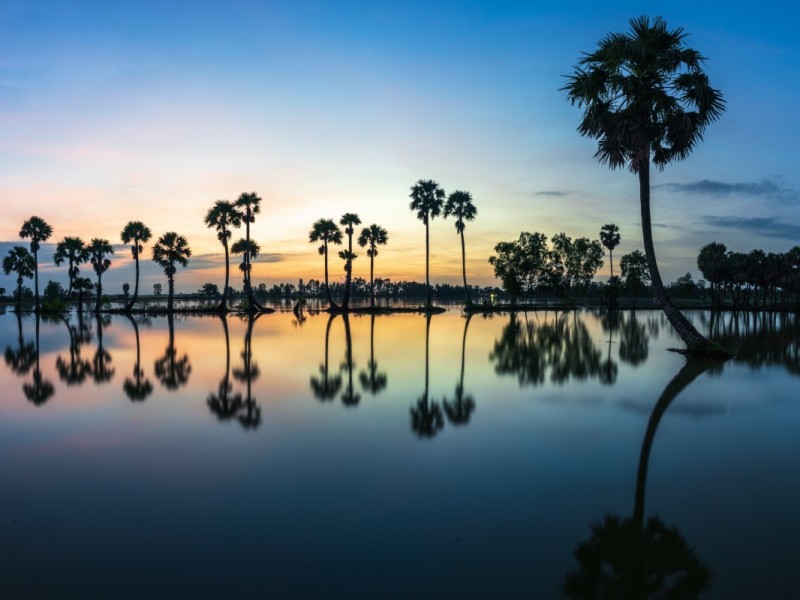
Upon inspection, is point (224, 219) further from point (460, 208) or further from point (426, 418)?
point (426, 418)

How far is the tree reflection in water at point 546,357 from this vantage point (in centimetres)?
1530

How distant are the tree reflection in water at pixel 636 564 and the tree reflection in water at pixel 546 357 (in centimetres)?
860

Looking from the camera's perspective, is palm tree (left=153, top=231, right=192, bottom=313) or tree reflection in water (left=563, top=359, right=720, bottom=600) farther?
palm tree (left=153, top=231, right=192, bottom=313)

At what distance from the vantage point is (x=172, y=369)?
1689cm

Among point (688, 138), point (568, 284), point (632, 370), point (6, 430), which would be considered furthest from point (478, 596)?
point (568, 284)

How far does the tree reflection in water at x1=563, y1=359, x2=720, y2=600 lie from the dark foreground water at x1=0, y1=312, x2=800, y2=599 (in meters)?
0.02

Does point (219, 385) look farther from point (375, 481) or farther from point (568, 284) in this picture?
point (568, 284)

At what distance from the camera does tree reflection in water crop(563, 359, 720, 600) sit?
13.6 ft

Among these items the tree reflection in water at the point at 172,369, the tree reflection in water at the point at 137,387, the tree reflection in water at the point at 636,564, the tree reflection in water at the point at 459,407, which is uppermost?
the tree reflection in water at the point at 636,564

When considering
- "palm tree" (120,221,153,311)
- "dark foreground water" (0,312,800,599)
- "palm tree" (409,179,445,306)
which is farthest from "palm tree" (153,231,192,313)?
"dark foreground water" (0,312,800,599)

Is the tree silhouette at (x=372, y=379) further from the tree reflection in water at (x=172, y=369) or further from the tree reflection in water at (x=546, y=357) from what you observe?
the tree reflection in water at (x=172, y=369)

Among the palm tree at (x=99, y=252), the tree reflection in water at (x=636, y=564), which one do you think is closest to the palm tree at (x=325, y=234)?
the palm tree at (x=99, y=252)

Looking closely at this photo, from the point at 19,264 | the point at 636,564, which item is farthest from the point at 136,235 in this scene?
the point at 636,564

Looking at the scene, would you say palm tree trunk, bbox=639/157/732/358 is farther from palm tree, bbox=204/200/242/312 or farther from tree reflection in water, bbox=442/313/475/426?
palm tree, bbox=204/200/242/312
